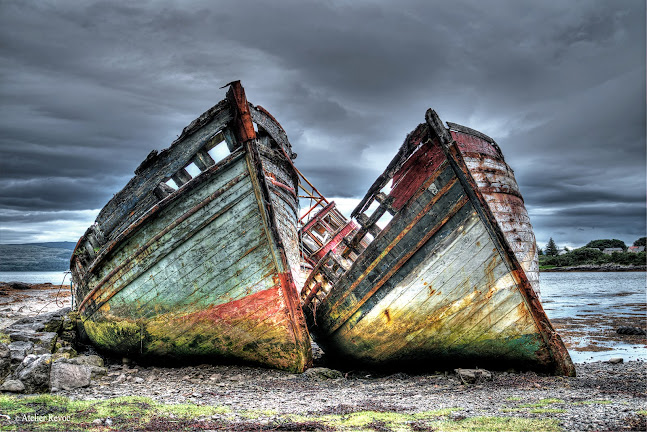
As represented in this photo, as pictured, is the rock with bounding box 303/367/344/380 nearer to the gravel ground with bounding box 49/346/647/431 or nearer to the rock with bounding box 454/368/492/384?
the gravel ground with bounding box 49/346/647/431

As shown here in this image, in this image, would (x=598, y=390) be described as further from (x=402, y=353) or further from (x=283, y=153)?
(x=283, y=153)

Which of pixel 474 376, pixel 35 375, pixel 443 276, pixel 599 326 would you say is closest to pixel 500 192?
pixel 443 276

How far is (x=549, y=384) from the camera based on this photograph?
224 inches

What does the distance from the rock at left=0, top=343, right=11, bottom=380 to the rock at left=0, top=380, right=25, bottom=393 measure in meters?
0.42

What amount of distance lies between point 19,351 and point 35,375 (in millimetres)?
1033

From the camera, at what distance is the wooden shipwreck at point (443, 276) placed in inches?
236

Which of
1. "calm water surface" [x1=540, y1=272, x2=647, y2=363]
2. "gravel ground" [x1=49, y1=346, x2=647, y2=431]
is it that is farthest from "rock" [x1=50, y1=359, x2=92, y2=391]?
"calm water surface" [x1=540, y1=272, x2=647, y2=363]

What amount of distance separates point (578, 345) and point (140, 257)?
31.7 feet

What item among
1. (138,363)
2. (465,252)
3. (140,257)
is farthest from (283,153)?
(138,363)

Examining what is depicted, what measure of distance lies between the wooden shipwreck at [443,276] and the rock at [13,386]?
4231 millimetres

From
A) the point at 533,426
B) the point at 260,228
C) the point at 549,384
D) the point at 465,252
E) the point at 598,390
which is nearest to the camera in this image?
the point at 533,426

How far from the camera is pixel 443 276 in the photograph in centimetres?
611

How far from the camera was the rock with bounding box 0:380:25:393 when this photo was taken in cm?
487

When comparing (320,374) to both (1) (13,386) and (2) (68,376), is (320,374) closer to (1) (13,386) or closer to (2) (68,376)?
(2) (68,376)
